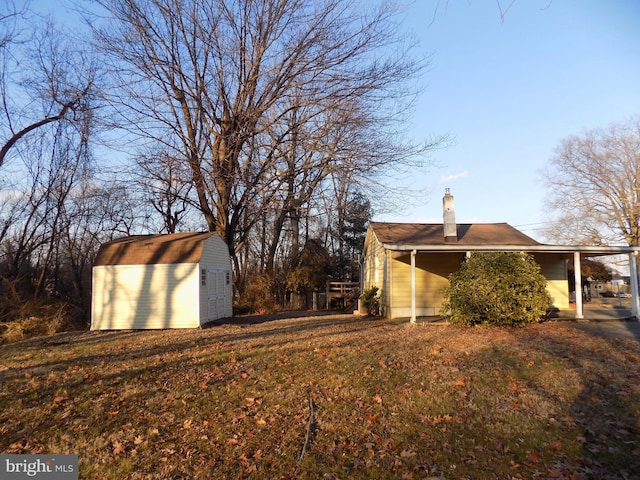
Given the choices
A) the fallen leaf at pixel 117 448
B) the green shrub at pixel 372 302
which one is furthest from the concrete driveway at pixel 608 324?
the fallen leaf at pixel 117 448

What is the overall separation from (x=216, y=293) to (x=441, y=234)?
30.5 feet

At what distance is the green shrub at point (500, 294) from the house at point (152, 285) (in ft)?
28.0

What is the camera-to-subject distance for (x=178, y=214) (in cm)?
3297

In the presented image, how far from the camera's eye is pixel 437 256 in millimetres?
17750

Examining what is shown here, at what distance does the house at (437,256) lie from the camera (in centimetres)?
1534

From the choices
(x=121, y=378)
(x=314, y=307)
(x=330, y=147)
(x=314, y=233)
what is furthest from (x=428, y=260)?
(x=314, y=233)

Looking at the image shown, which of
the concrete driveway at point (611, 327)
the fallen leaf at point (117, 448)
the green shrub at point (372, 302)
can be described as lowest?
the fallen leaf at point (117, 448)

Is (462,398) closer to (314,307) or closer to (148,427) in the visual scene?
(148,427)

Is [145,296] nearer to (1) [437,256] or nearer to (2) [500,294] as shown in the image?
(1) [437,256]

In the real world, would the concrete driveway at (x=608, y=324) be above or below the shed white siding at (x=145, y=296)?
below

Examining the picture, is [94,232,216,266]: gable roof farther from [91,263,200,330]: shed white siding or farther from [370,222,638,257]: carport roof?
[370,222,638,257]: carport roof

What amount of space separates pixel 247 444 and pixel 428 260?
→ 13.7m

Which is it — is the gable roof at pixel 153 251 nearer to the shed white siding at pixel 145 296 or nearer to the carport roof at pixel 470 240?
the shed white siding at pixel 145 296

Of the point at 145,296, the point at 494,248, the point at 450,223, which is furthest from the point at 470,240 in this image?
the point at 145,296
